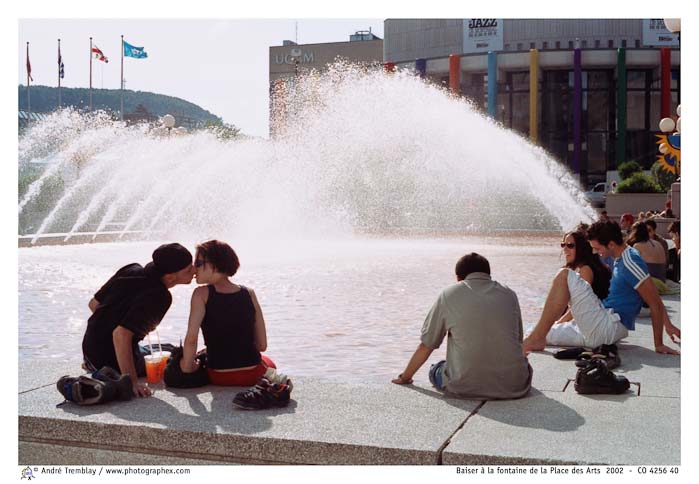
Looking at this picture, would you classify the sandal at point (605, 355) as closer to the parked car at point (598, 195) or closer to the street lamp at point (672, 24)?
the street lamp at point (672, 24)

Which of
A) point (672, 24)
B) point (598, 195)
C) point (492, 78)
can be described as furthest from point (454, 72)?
point (672, 24)

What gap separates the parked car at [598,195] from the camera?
159 feet

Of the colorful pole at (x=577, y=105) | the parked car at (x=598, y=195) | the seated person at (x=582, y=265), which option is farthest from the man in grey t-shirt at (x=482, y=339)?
the colorful pole at (x=577, y=105)

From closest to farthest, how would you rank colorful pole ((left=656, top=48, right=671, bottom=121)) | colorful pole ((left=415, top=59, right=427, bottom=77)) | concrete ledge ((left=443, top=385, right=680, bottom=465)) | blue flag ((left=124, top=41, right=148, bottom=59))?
1. concrete ledge ((left=443, top=385, right=680, bottom=465))
2. blue flag ((left=124, top=41, right=148, bottom=59))
3. colorful pole ((left=656, top=48, right=671, bottom=121))
4. colorful pole ((left=415, top=59, right=427, bottom=77))

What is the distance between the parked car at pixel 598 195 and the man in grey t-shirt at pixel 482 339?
37785mm

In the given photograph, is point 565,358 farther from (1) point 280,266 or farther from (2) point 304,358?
(1) point 280,266

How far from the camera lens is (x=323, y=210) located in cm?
3559

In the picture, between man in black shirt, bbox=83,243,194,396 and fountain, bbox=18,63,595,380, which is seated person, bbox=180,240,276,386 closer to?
man in black shirt, bbox=83,243,194,396

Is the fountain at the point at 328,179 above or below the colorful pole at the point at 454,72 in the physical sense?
below

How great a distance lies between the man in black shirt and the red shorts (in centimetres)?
50

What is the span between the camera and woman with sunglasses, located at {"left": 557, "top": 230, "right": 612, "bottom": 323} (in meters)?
7.79

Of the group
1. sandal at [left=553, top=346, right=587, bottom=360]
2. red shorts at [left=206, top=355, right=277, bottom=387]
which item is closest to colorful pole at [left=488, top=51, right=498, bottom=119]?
sandal at [left=553, top=346, right=587, bottom=360]

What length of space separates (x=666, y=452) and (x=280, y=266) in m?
12.8
